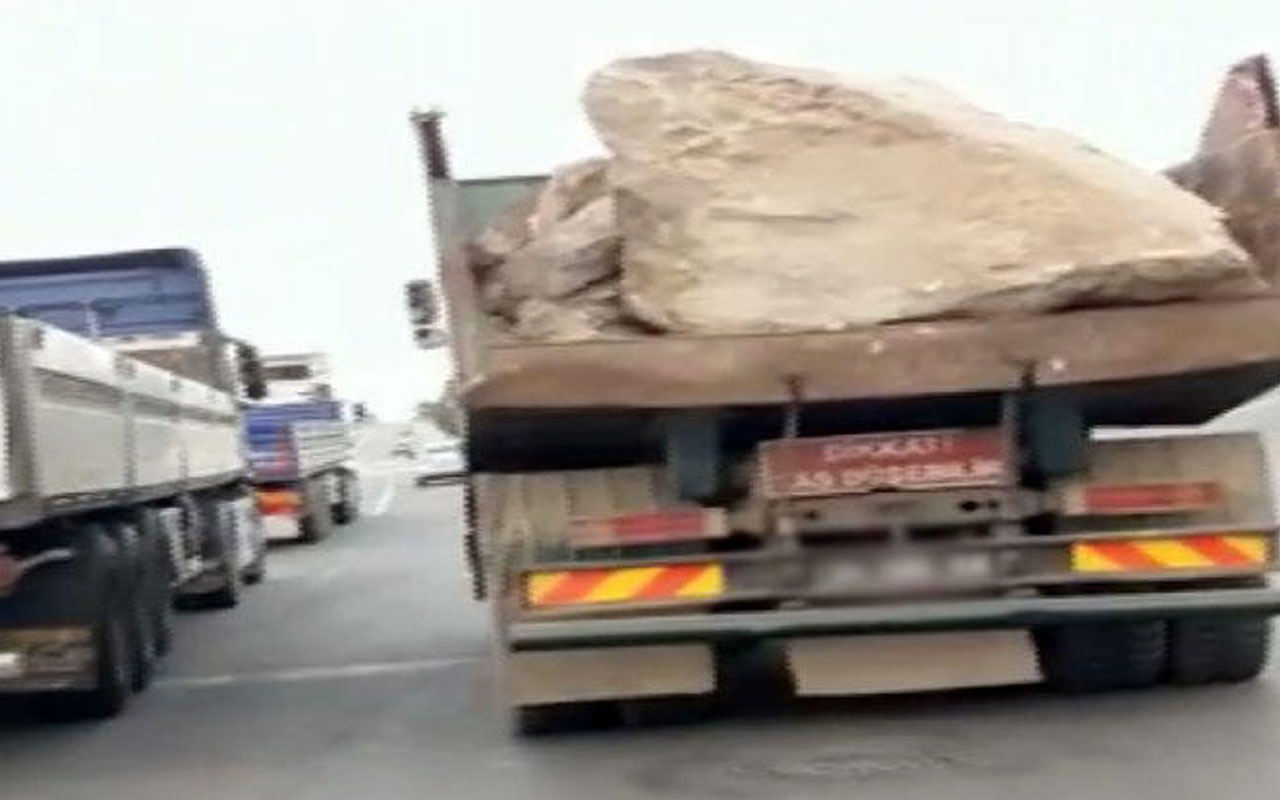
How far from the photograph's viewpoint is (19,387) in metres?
10.7

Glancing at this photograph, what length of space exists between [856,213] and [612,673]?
2.19m

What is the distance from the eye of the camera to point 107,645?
12.6 meters

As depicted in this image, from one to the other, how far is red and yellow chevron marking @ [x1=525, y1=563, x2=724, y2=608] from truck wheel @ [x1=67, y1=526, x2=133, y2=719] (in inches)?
134

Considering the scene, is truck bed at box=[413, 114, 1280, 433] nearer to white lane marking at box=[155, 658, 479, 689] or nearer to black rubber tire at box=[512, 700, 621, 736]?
black rubber tire at box=[512, 700, 621, 736]

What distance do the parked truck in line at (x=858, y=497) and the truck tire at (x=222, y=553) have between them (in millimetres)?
9650

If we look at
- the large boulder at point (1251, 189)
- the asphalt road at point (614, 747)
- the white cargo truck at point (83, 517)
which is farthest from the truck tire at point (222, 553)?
the large boulder at point (1251, 189)

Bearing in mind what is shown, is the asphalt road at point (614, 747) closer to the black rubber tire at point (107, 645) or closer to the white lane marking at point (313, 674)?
the white lane marking at point (313, 674)

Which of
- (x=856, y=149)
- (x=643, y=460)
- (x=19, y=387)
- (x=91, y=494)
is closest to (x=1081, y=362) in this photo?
(x=856, y=149)

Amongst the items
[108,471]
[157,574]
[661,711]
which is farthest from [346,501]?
[661,711]

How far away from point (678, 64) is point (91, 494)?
3970mm

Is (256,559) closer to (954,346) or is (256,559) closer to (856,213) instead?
(856,213)

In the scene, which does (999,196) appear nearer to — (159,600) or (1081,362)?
(1081,362)

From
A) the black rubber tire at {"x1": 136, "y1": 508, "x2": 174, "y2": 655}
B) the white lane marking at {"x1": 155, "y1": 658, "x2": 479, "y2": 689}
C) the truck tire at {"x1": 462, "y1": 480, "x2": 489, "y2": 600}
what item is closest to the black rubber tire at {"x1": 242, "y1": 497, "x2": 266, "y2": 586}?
the black rubber tire at {"x1": 136, "y1": 508, "x2": 174, "y2": 655}

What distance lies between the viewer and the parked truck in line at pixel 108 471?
11.1 meters
